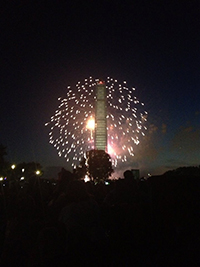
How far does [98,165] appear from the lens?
49.9m

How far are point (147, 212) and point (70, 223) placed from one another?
1394 mm

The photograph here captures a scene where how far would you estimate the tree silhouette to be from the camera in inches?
1950

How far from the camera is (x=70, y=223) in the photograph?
3.49 metres

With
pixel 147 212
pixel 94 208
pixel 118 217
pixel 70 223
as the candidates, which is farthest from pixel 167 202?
pixel 70 223

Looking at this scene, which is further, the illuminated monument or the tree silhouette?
the illuminated monument

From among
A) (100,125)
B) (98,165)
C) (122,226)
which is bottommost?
(122,226)

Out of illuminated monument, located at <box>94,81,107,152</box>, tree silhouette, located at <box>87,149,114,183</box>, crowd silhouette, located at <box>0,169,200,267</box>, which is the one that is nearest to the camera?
crowd silhouette, located at <box>0,169,200,267</box>

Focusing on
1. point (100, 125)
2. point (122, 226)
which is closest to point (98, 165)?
point (100, 125)

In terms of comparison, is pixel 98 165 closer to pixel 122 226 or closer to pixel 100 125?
pixel 100 125

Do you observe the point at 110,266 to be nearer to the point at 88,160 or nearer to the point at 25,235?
the point at 25,235

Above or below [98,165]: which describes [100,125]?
above

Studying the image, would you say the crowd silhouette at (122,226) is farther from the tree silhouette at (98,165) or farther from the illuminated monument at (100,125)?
the illuminated monument at (100,125)

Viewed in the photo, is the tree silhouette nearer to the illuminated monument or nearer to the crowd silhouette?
the illuminated monument

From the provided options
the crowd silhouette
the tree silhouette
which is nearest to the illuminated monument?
the tree silhouette
